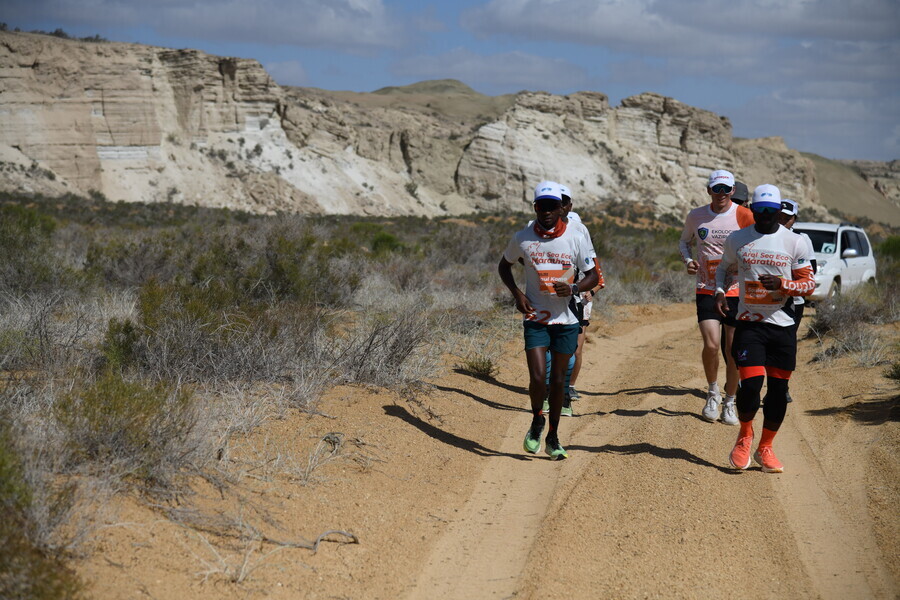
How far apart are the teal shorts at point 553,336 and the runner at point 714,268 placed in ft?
6.23

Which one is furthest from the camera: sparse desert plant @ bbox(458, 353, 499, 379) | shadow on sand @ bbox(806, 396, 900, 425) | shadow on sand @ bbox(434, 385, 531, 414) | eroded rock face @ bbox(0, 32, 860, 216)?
eroded rock face @ bbox(0, 32, 860, 216)

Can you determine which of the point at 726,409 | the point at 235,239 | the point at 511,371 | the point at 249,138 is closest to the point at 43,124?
the point at 249,138

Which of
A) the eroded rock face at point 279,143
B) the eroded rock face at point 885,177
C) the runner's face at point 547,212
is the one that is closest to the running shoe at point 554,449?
the runner's face at point 547,212

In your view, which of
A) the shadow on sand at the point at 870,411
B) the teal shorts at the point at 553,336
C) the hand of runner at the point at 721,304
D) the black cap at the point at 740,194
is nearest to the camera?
the teal shorts at the point at 553,336

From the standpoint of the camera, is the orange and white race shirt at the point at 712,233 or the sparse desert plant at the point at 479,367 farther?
the sparse desert plant at the point at 479,367

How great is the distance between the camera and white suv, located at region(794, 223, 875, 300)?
15312 mm

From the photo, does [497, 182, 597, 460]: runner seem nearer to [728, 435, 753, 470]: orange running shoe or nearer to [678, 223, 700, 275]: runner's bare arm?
[728, 435, 753, 470]: orange running shoe

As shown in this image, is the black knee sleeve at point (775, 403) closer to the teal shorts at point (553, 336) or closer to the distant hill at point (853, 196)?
the teal shorts at point (553, 336)

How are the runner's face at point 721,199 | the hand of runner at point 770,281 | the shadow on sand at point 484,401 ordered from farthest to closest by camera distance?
the shadow on sand at point 484,401 → the runner's face at point 721,199 → the hand of runner at point 770,281

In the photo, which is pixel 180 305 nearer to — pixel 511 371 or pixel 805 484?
pixel 511 371

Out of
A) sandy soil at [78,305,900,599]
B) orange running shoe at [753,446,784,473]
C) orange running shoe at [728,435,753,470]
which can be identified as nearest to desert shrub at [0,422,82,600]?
sandy soil at [78,305,900,599]

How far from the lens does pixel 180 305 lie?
8.03 metres

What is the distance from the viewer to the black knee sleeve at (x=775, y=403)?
627cm

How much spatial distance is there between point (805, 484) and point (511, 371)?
4692 mm
